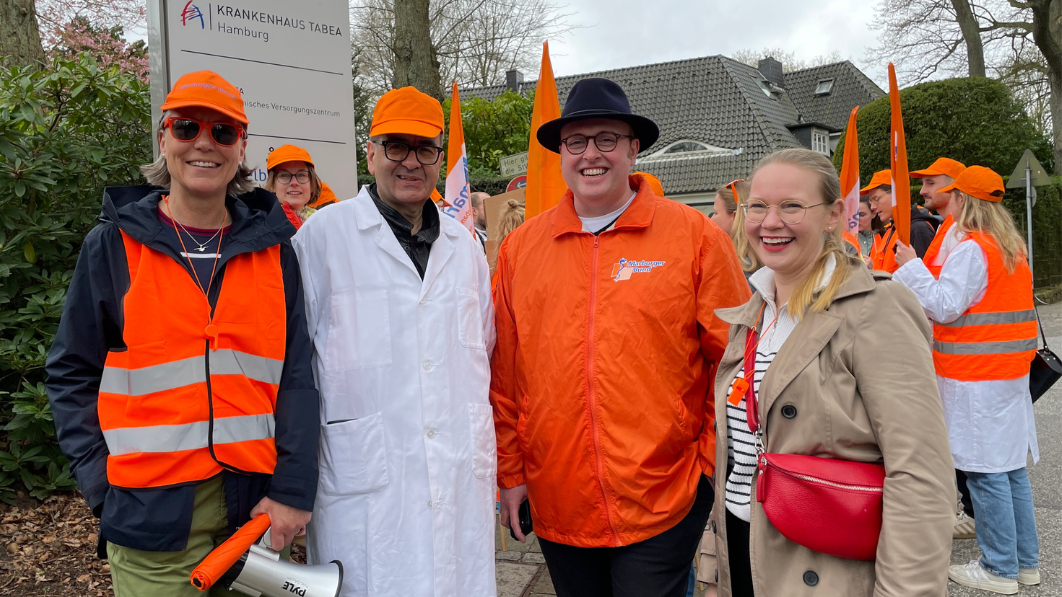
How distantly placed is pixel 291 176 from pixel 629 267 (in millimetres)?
2946

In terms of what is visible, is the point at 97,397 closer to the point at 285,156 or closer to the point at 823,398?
the point at 823,398

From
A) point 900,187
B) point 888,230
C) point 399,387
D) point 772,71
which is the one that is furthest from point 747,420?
point 772,71

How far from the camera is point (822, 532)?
1.84m

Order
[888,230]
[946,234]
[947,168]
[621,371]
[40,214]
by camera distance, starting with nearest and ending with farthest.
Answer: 1. [621,371]
2. [40,214]
3. [946,234]
4. [947,168]
5. [888,230]

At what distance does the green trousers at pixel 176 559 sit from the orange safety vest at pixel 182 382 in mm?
91

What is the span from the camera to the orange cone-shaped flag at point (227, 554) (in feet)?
6.38

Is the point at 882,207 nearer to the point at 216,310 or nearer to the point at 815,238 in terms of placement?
the point at 815,238

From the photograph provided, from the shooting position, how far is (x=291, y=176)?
15.6 ft

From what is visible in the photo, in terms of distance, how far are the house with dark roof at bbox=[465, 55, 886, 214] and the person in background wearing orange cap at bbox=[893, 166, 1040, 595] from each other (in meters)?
26.0

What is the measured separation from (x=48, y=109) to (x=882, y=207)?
6.42 metres

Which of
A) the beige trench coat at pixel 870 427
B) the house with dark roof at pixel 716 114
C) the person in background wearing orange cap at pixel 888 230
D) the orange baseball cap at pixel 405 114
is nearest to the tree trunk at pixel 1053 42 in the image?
the house with dark roof at pixel 716 114

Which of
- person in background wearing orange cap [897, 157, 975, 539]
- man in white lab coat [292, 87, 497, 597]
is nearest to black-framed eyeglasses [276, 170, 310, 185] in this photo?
man in white lab coat [292, 87, 497, 597]

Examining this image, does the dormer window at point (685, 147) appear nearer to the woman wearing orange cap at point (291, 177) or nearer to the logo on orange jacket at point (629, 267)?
the woman wearing orange cap at point (291, 177)

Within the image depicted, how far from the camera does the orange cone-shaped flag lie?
76.5 inches
